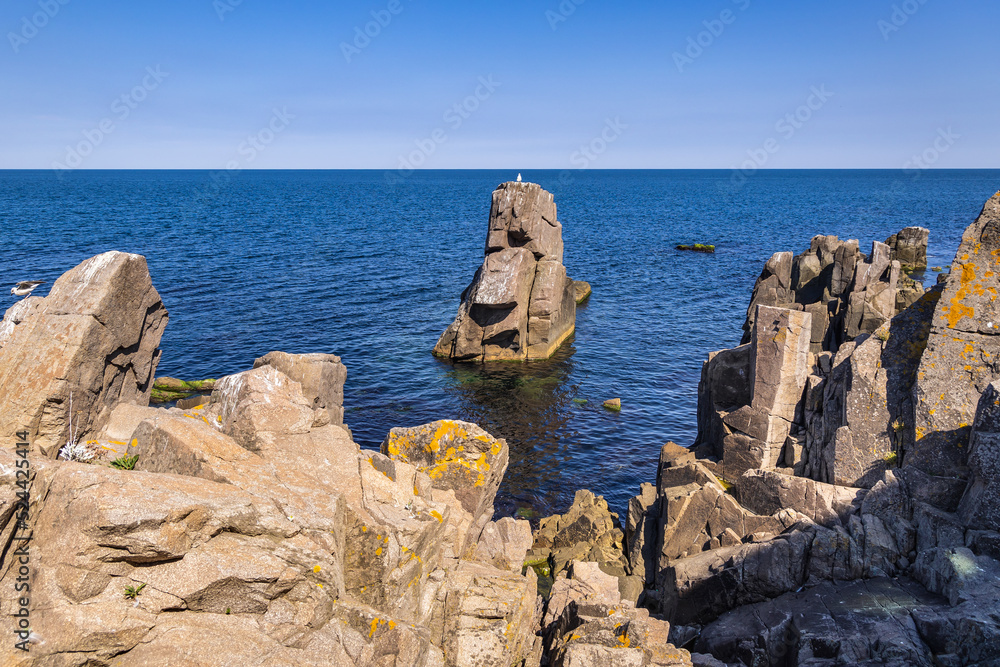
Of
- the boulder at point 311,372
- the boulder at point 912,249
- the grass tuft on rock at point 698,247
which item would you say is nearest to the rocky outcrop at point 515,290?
the boulder at point 311,372

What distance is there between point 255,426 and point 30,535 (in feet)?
12.8

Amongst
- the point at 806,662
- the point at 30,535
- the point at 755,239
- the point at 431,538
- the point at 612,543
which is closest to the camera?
the point at 30,535

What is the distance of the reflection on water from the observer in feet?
82.2

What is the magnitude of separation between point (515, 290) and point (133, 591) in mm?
32028

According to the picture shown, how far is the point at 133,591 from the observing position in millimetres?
7543

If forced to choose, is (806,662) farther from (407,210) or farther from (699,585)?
(407,210)

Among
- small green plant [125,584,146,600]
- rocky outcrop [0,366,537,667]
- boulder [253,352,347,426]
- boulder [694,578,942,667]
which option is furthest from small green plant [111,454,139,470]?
boulder [694,578,942,667]

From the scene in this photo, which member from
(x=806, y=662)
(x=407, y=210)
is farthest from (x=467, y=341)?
(x=407, y=210)

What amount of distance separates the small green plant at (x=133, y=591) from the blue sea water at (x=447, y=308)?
1666 centimetres

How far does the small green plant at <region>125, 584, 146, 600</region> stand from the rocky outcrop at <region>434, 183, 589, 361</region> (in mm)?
31648

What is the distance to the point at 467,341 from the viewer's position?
3988cm

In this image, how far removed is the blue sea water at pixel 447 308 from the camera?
3064cm

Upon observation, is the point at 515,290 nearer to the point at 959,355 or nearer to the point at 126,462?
the point at 959,355

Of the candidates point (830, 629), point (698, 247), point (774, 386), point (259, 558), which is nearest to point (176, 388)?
point (259, 558)
